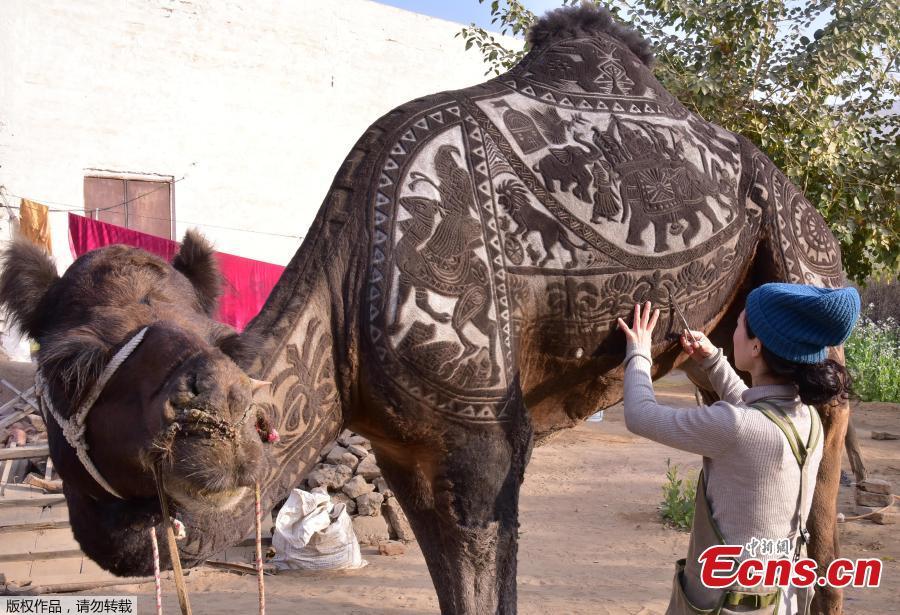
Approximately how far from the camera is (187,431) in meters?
1.81

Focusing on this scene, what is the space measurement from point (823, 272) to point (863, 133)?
4.81 metres

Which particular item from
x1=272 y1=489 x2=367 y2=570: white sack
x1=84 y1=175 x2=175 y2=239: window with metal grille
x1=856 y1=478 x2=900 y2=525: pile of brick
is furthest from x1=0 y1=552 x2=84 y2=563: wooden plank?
x1=84 y1=175 x2=175 y2=239: window with metal grille

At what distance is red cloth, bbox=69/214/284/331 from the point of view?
871 centimetres

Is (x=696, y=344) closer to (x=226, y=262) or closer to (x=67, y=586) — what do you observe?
(x=67, y=586)

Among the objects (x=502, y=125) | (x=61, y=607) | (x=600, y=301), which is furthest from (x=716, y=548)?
(x=61, y=607)

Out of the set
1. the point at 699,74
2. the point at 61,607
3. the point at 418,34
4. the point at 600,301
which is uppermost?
the point at 418,34

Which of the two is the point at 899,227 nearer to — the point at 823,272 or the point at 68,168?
the point at 823,272

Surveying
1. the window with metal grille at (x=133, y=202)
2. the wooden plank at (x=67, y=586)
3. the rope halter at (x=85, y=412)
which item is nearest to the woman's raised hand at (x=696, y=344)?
the rope halter at (x=85, y=412)

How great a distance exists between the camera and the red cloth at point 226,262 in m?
8.71

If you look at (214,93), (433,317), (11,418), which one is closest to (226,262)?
(11,418)

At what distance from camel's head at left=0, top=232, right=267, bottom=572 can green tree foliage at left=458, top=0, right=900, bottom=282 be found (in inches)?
220

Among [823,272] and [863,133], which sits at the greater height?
[863,133]

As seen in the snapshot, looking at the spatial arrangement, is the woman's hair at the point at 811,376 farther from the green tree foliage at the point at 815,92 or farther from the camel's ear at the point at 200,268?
the green tree foliage at the point at 815,92

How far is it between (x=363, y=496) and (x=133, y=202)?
7.77 m
